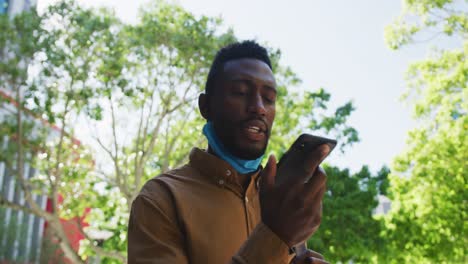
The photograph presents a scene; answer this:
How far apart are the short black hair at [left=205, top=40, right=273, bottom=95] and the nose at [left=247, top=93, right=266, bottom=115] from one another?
0.60 ft

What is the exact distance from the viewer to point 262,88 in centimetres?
175

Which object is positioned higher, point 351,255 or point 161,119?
point 161,119

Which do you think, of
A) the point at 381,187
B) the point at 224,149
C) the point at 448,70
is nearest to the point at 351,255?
the point at 381,187

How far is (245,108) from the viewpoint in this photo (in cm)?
171

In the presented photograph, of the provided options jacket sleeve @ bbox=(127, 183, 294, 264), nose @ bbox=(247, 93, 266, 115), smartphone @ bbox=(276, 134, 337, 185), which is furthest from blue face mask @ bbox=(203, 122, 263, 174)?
smartphone @ bbox=(276, 134, 337, 185)

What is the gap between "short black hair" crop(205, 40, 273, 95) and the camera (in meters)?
1.88

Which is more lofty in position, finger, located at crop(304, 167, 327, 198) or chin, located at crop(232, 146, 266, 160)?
finger, located at crop(304, 167, 327, 198)

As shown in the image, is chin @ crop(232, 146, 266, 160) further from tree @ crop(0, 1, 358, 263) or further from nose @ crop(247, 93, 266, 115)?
tree @ crop(0, 1, 358, 263)

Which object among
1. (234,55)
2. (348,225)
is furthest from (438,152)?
(234,55)

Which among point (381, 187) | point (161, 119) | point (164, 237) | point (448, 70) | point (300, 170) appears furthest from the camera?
point (381, 187)

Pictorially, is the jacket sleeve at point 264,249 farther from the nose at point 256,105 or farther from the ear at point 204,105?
the ear at point 204,105

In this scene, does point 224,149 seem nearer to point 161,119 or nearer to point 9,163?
point 161,119

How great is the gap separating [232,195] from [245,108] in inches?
10.7

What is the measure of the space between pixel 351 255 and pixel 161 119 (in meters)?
7.63
